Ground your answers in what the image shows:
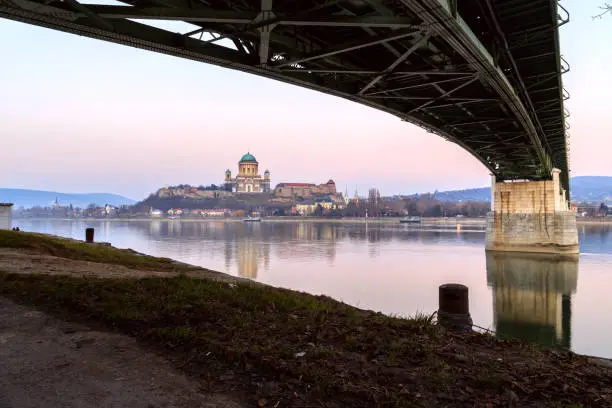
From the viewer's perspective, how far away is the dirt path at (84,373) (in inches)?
159

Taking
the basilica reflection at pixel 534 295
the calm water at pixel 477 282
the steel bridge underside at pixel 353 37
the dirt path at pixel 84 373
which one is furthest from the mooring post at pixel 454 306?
the calm water at pixel 477 282

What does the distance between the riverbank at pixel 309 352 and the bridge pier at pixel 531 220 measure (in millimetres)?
43321

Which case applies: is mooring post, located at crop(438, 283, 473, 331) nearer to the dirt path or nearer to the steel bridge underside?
the steel bridge underside

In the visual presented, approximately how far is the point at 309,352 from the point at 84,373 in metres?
2.58

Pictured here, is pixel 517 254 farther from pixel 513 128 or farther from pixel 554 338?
pixel 554 338

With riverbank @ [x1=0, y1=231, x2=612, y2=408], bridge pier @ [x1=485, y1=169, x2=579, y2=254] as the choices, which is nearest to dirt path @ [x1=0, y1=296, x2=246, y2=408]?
riverbank @ [x1=0, y1=231, x2=612, y2=408]

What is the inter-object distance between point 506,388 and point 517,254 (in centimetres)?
4509

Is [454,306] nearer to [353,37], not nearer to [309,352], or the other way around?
[309,352]

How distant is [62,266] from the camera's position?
12539mm

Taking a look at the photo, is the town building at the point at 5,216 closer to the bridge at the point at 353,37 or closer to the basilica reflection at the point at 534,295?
the bridge at the point at 353,37

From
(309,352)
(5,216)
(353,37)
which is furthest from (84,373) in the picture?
(5,216)

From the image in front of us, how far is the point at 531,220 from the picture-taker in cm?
4550

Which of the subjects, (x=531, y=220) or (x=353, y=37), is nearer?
(x=353, y=37)

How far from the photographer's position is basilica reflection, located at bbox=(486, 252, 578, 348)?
17594 millimetres
